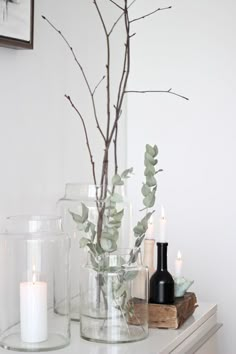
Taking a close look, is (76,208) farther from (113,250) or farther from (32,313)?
(32,313)

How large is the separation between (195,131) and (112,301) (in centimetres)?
89

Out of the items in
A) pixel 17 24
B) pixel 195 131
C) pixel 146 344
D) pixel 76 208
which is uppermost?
pixel 17 24

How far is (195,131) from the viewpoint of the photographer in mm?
2316

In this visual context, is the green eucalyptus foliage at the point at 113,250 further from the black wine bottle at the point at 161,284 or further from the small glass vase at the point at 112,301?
the black wine bottle at the point at 161,284

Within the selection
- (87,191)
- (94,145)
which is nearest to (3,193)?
(87,191)

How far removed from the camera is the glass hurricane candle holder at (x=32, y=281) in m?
1.52

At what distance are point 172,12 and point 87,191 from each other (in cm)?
81

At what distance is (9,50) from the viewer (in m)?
1.70

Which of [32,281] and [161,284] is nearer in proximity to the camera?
[32,281]

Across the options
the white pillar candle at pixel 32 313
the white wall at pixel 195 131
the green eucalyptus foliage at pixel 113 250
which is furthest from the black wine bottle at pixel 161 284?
the white wall at pixel 195 131

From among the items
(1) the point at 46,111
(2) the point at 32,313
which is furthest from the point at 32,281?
(1) the point at 46,111

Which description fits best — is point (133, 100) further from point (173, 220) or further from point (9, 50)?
point (9, 50)

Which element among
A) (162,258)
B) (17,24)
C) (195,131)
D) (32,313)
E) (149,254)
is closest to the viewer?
(32,313)

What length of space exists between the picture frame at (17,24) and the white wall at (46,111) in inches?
1.9
